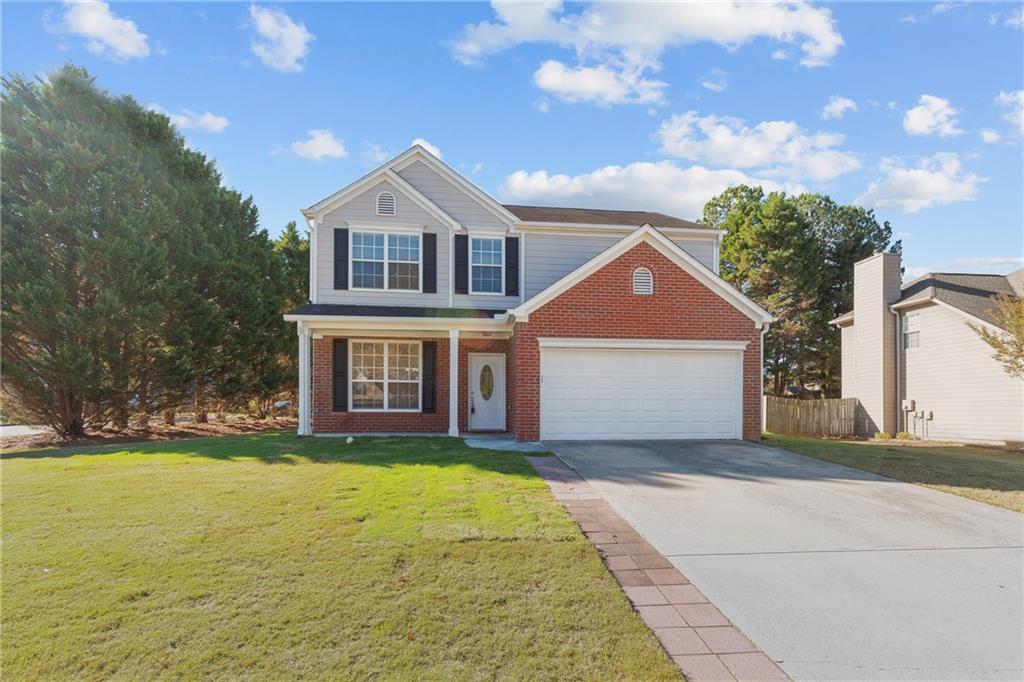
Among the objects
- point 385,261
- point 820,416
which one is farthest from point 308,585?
point 820,416

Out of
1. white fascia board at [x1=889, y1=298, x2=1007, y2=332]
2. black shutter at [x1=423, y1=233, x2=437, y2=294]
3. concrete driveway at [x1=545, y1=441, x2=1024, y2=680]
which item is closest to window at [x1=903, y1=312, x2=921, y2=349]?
white fascia board at [x1=889, y1=298, x2=1007, y2=332]

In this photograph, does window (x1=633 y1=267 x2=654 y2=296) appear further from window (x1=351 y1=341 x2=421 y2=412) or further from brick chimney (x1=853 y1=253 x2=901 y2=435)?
brick chimney (x1=853 y1=253 x2=901 y2=435)

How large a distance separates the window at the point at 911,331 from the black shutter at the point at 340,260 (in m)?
19.0

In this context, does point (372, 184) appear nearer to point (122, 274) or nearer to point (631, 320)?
point (122, 274)

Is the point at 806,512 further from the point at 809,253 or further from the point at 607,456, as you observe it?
the point at 809,253

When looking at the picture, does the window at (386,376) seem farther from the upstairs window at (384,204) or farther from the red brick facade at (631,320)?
the upstairs window at (384,204)

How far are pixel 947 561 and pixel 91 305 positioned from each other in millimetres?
19340

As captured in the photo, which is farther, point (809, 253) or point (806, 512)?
point (809, 253)

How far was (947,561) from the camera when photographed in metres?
5.33

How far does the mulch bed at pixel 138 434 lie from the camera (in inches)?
597

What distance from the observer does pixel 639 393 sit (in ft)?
42.8

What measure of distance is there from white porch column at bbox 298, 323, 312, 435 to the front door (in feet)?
13.7

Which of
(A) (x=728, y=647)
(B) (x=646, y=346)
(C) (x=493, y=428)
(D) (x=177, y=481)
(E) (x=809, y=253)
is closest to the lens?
(A) (x=728, y=647)

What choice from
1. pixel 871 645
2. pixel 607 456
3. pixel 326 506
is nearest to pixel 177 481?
pixel 326 506
